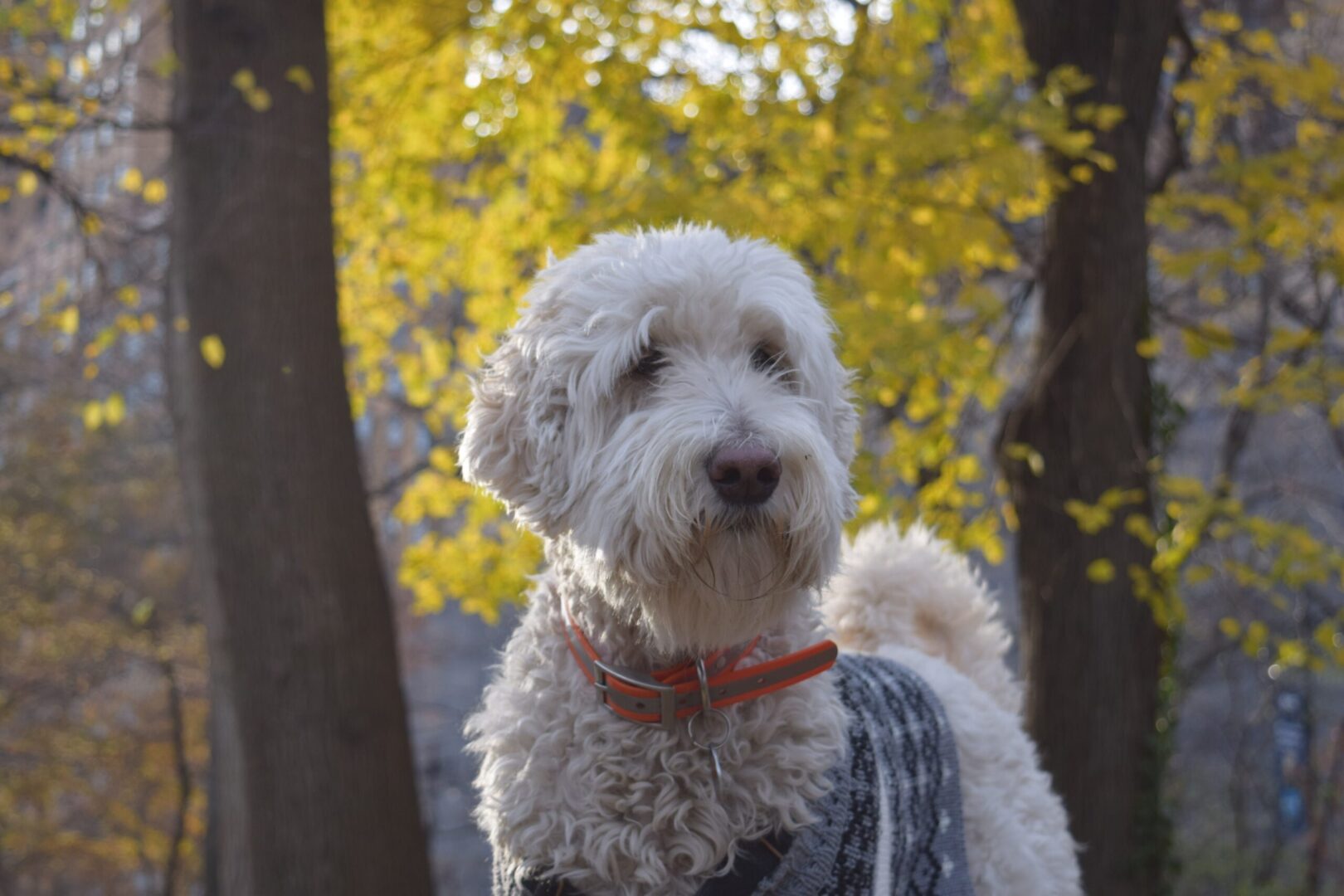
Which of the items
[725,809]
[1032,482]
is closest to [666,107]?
[1032,482]

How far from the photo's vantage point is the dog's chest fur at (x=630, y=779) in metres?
2.09

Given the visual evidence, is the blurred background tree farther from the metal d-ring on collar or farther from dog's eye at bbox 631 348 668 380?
the metal d-ring on collar

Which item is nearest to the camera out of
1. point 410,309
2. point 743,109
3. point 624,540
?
point 624,540

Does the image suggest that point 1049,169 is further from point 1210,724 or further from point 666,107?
point 1210,724

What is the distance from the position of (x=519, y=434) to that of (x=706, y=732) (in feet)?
2.35

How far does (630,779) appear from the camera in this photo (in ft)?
7.02

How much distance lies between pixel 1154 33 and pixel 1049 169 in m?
0.97

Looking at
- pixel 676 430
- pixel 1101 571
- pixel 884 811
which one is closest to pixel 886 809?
pixel 884 811

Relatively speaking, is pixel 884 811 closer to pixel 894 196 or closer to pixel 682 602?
pixel 682 602

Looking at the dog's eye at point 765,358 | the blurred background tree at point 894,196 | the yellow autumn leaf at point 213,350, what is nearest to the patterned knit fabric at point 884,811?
the dog's eye at point 765,358

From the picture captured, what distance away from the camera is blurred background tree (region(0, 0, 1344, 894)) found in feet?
17.9

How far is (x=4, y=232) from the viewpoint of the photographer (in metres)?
12.2

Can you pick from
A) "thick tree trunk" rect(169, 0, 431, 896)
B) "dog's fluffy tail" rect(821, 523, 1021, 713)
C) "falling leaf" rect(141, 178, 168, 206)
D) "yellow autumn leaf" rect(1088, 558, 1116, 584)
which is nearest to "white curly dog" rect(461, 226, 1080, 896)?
"dog's fluffy tail" rect(821, 523, 1021, 713)

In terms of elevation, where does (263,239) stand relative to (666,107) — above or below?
below
